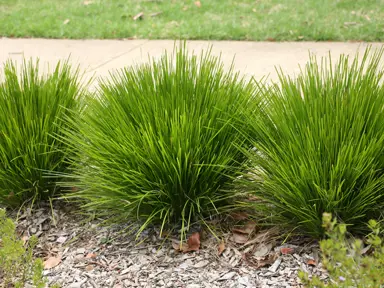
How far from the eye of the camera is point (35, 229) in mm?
3107

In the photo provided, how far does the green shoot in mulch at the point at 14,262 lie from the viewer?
2221 mm

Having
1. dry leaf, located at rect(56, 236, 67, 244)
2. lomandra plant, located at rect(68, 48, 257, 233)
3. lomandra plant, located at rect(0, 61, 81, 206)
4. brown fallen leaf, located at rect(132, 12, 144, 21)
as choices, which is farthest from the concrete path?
dry leaf, located at rect(56, 236, 67, 244)

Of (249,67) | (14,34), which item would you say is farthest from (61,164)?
(14,34)

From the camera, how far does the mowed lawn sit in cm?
686

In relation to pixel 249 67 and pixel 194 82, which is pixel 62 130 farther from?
pixel 249 67

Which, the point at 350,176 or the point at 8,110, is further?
the point at 8,110

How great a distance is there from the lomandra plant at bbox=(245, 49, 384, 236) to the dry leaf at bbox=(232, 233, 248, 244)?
0.48 feet

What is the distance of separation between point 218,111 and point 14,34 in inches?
216

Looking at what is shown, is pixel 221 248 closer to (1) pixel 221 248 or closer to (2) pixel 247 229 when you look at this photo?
(1) pixel 221 248

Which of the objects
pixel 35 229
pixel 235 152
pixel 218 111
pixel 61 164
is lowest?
pixel 35 229

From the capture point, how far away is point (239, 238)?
9.19 ft

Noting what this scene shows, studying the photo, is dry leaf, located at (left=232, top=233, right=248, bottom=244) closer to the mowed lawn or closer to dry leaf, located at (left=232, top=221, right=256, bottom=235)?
dry leaf, located at (left=232, top=221, right=256, bottom=235)

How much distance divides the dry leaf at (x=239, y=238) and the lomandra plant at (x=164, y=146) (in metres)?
0.15

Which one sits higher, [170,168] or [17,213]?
[170,168]
